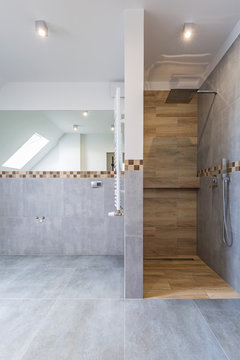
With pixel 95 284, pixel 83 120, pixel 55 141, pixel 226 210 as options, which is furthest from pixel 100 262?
pixel 83 120

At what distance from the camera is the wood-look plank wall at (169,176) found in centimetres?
285

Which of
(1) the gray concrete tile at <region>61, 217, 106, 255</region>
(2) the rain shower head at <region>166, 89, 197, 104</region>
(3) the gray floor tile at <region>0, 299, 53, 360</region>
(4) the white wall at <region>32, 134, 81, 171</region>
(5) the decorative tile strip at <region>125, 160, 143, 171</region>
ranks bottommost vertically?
(3) the gray floor tile at <region>0, 299, 53, 360</region>

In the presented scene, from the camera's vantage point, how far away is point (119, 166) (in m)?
1.91

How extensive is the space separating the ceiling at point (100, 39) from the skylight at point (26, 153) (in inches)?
31.6

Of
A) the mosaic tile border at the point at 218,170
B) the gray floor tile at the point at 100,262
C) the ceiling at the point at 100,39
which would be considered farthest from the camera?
the gray floor tile at the point at 100,262

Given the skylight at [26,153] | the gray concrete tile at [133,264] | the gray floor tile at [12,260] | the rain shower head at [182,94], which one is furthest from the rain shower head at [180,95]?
the gray floor tile at [12,260]

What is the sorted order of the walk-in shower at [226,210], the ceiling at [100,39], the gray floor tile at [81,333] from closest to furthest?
the gray floor tile at [81,333], the ceiling at [100,39], the walk-in shower at [226,210]

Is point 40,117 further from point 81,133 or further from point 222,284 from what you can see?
point 222,284

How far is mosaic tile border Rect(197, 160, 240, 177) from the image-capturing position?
1953 millimetres

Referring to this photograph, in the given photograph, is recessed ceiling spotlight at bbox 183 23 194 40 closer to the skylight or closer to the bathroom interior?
the bathroom interior

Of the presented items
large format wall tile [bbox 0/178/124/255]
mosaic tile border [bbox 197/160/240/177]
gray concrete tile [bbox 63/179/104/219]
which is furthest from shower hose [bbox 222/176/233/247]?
gray concrete tile [bbox 63/179/104/219]

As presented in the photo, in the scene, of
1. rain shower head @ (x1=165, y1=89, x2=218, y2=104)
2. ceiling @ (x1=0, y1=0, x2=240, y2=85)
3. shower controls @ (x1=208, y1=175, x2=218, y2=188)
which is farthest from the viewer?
shower controls @ (x1=208, y1=175, x2=218, y2=188)

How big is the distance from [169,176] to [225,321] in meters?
1.71

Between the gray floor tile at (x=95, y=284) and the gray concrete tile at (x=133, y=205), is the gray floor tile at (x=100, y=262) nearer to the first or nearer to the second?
the gray floor tile at (x=95, y=284)
